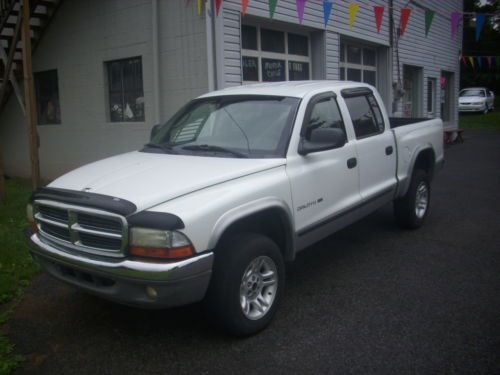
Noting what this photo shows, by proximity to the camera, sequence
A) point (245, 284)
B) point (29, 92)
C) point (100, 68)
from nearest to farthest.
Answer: point (245, 284) < point (29, 92) < point (100, 68)

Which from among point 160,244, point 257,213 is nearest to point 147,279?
point 160,244

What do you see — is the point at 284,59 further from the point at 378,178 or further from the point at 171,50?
the point at 378,178

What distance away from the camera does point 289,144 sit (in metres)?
4.06

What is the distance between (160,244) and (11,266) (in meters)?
3.01

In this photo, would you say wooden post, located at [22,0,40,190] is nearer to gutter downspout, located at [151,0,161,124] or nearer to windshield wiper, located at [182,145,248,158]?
gutter downspout, located at [151,0,161,124]

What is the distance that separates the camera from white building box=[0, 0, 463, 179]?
8344 mm

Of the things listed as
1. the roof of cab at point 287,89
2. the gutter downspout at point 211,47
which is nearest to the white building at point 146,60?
the gutter downspout at point 211,47

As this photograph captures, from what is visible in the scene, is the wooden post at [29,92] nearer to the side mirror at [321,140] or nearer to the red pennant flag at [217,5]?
the red pennant flag at [217,5]

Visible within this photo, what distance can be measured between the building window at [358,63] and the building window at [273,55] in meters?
1.66

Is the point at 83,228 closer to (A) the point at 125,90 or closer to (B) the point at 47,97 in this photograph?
(A) the point at 125,90

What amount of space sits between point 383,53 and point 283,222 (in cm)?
1193

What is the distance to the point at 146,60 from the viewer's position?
29.3 feet

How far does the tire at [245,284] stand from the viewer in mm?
3385

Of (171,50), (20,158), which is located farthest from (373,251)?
(20,158)
